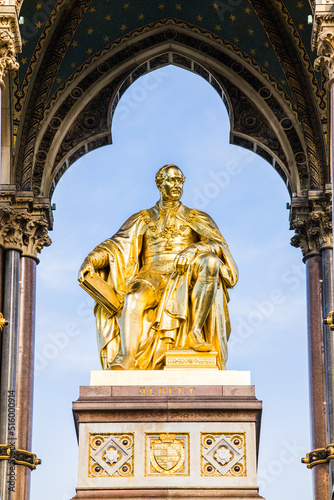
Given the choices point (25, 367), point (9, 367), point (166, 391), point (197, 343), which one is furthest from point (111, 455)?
point (25, 367)

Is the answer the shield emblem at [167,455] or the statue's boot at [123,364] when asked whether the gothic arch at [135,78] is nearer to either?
the statue's boot at [123,364]

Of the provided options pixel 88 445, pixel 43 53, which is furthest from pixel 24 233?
pixel 88 445

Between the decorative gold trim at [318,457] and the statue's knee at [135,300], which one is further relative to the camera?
the decorative gold trim at [318,457]

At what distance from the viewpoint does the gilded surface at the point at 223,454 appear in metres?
12.4

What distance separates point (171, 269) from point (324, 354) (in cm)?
324

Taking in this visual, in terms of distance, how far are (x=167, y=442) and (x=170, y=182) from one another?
3626 millimetres

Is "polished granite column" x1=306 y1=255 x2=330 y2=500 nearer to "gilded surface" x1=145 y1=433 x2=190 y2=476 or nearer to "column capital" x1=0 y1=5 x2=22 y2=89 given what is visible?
"gilded surface" x1=145 y1=433 x2=190 y2=476

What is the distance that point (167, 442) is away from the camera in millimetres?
12508

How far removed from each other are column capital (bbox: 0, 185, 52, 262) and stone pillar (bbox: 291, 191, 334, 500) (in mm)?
Result: 3373

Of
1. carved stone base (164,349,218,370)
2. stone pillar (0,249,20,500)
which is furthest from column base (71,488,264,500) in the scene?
stone pillar (0,249,20,500)

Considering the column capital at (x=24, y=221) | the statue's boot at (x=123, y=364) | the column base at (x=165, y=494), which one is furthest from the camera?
the column capital at (x=24, y=221)

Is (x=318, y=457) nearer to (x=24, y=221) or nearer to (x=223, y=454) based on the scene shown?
(x=223, y=454)

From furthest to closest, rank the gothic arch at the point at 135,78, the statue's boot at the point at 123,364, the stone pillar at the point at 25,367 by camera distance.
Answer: the gothic arch at the point at 135,78, the stone pillar at the point at 25,367, the statue's boot at the point at 123,364

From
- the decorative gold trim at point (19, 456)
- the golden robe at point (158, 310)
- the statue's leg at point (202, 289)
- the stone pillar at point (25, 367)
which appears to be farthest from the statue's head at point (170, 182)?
the decorative gold trim at point (19, 456)
